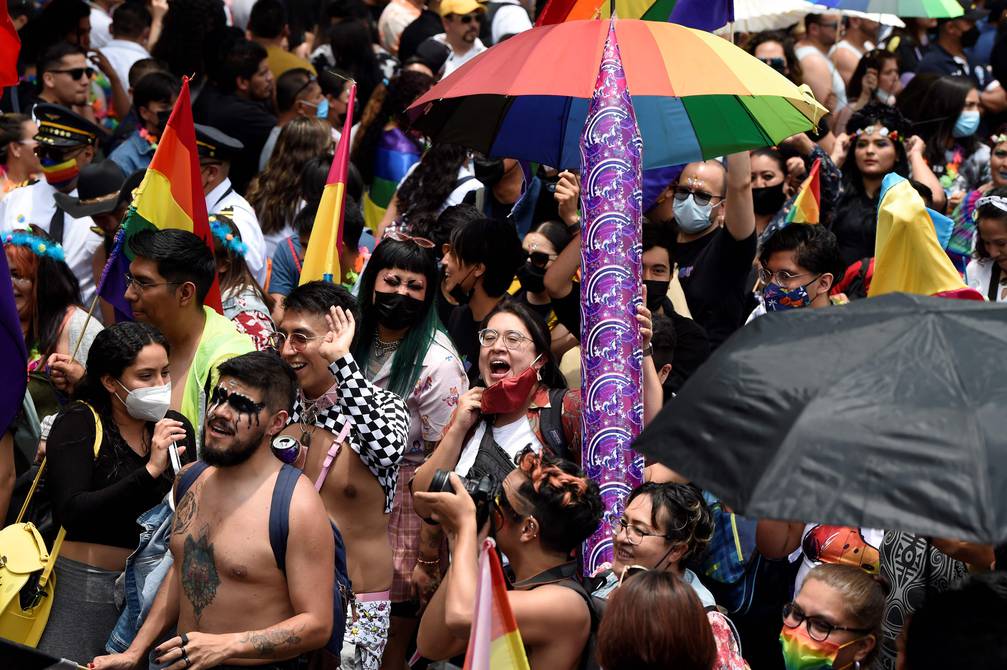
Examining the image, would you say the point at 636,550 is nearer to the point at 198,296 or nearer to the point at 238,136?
the point at 198,296

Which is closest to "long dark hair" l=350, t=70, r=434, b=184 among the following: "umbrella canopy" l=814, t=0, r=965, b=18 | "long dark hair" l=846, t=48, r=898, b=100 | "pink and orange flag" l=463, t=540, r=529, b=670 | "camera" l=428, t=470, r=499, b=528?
"umbrella canopy" l=814, t=0, r=965, b=18

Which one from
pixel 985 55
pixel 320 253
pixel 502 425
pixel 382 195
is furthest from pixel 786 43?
pixel 502 425

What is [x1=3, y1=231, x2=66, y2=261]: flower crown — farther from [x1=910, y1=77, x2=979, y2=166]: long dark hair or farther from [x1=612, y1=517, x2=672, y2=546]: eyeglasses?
[x1=910, y1=77, x2=979, y2=166]: long dark hair

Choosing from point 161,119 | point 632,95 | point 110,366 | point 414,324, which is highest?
point 632,95

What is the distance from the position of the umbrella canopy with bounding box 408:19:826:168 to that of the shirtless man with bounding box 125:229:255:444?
121 centimetres

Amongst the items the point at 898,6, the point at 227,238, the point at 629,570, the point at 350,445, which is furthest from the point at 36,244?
the point at 898,6

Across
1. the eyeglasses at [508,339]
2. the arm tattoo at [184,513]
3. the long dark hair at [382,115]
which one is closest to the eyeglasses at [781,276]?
the eyeglasses at [508,339]

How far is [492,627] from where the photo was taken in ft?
12.1

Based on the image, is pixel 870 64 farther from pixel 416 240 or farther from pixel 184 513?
pixel 184 513

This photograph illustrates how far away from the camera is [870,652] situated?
438cm

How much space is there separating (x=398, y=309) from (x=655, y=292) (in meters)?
1.50

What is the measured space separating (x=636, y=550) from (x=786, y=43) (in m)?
7.31

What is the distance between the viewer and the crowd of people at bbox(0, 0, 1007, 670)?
171 inches

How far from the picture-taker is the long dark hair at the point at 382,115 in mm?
8656
